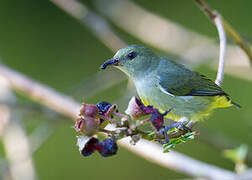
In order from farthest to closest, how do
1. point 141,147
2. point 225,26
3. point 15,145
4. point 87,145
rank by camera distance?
point 15,145
point 141,147
point 225,26
point 87,145

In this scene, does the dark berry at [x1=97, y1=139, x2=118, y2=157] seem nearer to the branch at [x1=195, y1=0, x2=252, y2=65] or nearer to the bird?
the bird

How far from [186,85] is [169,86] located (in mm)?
181

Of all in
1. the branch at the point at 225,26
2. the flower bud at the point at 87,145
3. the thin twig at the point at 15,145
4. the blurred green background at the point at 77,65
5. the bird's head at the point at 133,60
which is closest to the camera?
the flower bud at the point at 87,145

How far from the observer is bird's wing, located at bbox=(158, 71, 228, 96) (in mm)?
2952

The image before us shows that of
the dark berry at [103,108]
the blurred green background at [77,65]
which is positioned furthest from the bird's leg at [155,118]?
the blurred green background at [77,65]

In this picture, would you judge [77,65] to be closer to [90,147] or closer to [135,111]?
[135,111]

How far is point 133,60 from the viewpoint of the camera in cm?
304

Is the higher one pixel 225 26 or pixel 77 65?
pixel 77 65

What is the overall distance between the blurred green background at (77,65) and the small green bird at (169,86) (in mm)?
2695

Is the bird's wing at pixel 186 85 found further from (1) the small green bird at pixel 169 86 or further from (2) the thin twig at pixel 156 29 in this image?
(2) the thin twig at pixel 156 29

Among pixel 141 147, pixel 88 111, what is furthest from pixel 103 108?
pixel 141 147

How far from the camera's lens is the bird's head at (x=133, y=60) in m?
2.90

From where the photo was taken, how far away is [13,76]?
3963mm

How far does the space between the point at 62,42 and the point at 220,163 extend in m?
3.07
